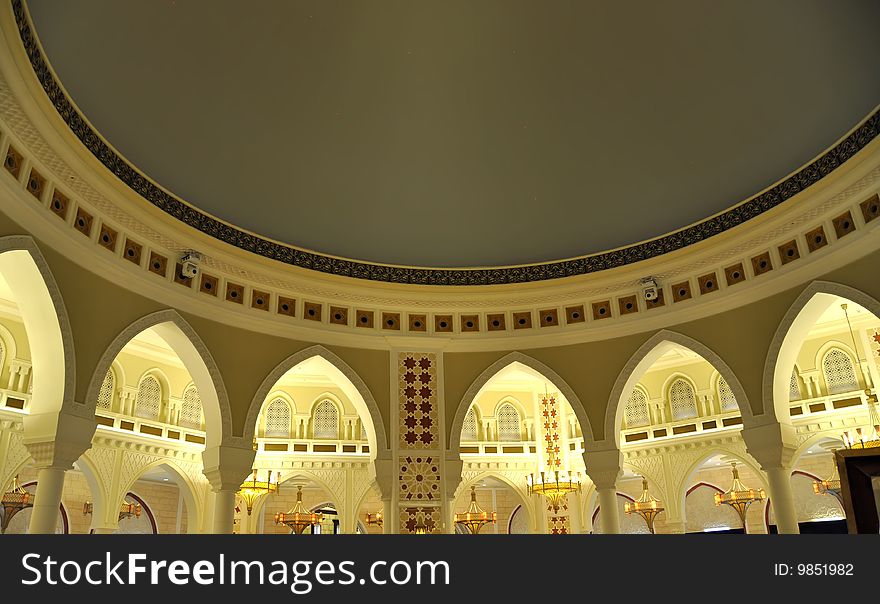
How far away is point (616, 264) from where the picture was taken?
12.9 meters

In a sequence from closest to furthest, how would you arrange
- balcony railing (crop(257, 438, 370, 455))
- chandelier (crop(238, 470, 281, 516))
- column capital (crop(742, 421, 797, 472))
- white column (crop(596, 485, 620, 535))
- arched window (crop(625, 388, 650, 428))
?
column capital (crop(742, 421, 797, 472)) → white column (crop(596, 485, 620, 535)) → chandelier (crop(238, 470, 281, 516)) → balcony railing (crop(257, 438, 370, 455)) → arched window (crop(625, 388, 650, 428))

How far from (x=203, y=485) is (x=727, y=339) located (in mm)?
12865

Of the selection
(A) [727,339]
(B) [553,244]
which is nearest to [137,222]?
(B) [553,244]

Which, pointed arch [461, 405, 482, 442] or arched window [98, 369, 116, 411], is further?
pointed arch [461, 405, 482, 442]

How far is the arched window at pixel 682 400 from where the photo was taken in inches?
694

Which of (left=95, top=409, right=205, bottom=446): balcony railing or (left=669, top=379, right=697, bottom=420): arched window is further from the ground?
(left=669, top=379, right=697, bottom=420): arched window

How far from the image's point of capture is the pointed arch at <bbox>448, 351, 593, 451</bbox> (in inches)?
488

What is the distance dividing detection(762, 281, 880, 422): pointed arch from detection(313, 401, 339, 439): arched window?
1106 centimetres

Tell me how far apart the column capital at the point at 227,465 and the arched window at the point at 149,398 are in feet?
21.4

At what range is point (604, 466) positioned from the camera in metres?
12.0

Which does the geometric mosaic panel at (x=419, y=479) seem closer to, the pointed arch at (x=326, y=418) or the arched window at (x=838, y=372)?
the pointed arch at (x=326, y=418)

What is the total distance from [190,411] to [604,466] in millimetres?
10596

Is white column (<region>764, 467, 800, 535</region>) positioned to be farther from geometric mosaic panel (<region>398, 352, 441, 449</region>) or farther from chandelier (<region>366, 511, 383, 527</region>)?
chandelier (<region>366, 511, 383, 527</region>)

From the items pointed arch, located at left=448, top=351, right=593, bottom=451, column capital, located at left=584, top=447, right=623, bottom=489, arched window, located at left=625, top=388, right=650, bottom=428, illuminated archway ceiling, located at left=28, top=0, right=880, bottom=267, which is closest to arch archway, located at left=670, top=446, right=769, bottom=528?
arched window, located at left=625, top=388, right=650, bottom=428
